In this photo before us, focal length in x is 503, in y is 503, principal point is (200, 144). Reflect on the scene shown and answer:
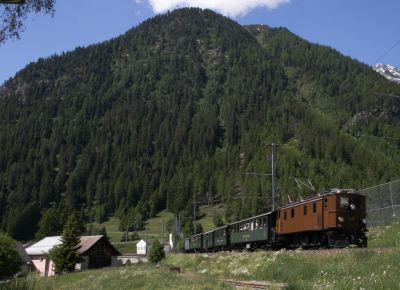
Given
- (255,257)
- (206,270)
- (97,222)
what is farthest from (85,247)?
(97,222)

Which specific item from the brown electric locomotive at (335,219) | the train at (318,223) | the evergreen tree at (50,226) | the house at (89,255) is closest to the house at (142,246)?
the evergreen tree at (50,226)

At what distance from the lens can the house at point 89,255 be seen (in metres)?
77.1

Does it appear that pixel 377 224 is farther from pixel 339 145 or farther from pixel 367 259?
pixel 339 145

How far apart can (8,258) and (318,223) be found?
38372 millimetres

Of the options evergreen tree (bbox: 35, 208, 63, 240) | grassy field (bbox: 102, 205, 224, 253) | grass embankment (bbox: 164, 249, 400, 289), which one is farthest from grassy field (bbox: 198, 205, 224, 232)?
grass embankment (bbox: 164, 249, 400, 289)

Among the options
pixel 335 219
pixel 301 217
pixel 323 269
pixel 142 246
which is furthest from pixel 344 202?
pixel 142 246

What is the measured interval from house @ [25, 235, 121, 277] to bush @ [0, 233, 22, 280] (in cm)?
2035

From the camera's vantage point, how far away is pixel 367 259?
16453 mm

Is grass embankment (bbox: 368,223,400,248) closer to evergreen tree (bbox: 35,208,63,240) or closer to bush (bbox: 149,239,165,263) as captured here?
bush (bbox: 149,239,165,263)

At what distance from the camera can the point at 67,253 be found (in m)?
67.1

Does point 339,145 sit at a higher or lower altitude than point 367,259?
higher

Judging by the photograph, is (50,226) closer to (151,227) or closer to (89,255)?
(151,227)

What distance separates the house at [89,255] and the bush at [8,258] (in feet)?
66.8

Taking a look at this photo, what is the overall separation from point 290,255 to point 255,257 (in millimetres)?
3862
